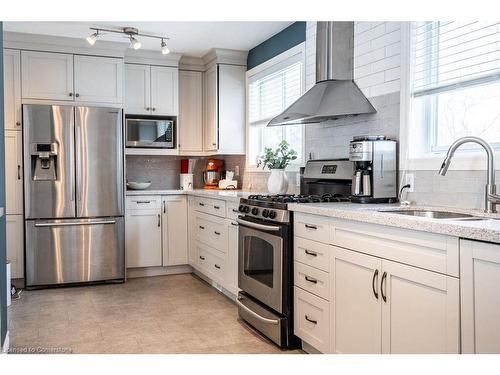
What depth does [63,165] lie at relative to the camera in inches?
180

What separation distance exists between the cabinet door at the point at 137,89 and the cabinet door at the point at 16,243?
5.30ft

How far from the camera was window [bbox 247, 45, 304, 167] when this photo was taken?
4332 millimetres

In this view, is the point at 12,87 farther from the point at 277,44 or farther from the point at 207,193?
the point at 277,44

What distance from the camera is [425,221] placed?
1.89m

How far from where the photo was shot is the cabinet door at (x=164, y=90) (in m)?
5.31

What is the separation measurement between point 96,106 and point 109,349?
106 inches

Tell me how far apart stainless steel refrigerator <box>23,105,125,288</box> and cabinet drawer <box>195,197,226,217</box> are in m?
0.78

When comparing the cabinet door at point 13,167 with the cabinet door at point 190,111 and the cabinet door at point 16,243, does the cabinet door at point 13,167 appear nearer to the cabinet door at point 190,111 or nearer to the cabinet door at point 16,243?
the cabinet door at point 16,243

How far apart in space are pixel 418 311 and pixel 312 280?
0.87 meters

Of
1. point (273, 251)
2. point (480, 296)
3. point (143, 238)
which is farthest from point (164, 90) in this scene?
point (480, 296)

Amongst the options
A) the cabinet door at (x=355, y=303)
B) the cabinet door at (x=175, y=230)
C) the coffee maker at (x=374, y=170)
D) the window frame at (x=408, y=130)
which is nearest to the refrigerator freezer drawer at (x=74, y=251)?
the cabinet door at (x=175, y=230)

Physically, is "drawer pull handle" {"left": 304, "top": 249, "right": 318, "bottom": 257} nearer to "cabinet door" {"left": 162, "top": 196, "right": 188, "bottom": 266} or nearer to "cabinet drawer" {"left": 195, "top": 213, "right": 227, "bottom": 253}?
"cabinet drawer" {"left": 195, "top": 213, "right": 227, "bottom": 253}

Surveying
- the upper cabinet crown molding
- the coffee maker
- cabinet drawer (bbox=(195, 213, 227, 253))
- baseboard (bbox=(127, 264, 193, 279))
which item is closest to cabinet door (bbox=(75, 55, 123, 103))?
the upper cabinet crown molding

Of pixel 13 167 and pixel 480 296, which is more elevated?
pixel 13 167
